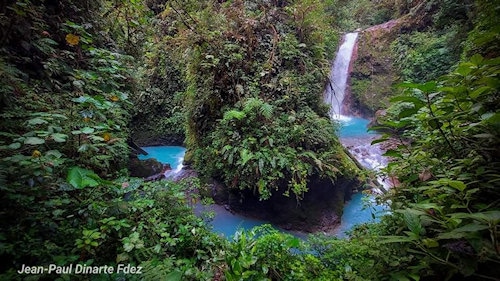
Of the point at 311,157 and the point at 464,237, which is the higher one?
the point at 464,237

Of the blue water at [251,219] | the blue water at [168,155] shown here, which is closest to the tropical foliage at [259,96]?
the blue water at [251,219]

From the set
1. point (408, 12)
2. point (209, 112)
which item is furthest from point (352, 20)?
point (209, 112)

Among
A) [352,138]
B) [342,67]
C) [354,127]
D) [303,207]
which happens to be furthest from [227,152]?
[342,67]

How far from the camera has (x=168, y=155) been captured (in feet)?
33.3

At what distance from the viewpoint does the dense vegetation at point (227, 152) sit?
5.27 ft

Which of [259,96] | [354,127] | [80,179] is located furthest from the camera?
[354,127]

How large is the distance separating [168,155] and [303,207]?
247 inches

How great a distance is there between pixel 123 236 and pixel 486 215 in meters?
2.65

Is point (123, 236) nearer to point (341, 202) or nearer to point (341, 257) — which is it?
point (341, 257)

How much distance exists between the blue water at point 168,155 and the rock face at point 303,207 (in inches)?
133

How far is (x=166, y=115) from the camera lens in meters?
11.6

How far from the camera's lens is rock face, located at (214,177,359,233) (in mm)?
6059

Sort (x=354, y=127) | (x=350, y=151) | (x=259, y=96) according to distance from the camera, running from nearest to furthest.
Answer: (x=259, y=96), (x=350, y=151), (x=354, y=127)

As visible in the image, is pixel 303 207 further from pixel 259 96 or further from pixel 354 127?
pixel 354 127
